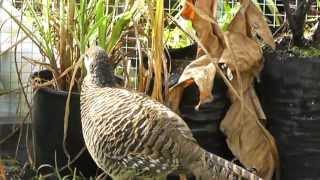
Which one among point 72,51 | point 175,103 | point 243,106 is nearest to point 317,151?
point 243,106

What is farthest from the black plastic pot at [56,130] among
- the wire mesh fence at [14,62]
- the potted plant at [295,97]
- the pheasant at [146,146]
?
the potted plant at [295,97]

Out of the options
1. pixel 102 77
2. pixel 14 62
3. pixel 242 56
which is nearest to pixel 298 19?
pixel 242 56

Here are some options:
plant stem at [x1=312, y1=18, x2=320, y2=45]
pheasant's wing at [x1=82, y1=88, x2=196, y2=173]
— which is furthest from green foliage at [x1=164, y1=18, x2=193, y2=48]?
pheasant's wing at [x1=82, y1=88, x2=196, y2=173]

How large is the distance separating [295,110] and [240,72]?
204 millimetres

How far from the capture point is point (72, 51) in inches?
96.3

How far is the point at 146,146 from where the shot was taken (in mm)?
1787

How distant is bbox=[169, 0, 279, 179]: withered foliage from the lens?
2211mm

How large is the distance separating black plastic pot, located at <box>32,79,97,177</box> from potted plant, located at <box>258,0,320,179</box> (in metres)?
0.61

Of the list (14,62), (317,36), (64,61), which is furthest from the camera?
Result: (14,62)

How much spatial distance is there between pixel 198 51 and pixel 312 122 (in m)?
0.44

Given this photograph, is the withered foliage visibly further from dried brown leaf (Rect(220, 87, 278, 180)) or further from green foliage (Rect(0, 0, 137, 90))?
green foliage (Rect(0, 0, 137, 90))

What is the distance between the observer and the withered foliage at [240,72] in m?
2.21

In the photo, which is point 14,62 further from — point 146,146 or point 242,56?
point 146,146

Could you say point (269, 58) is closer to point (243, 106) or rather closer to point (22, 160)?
point (243, 106)
